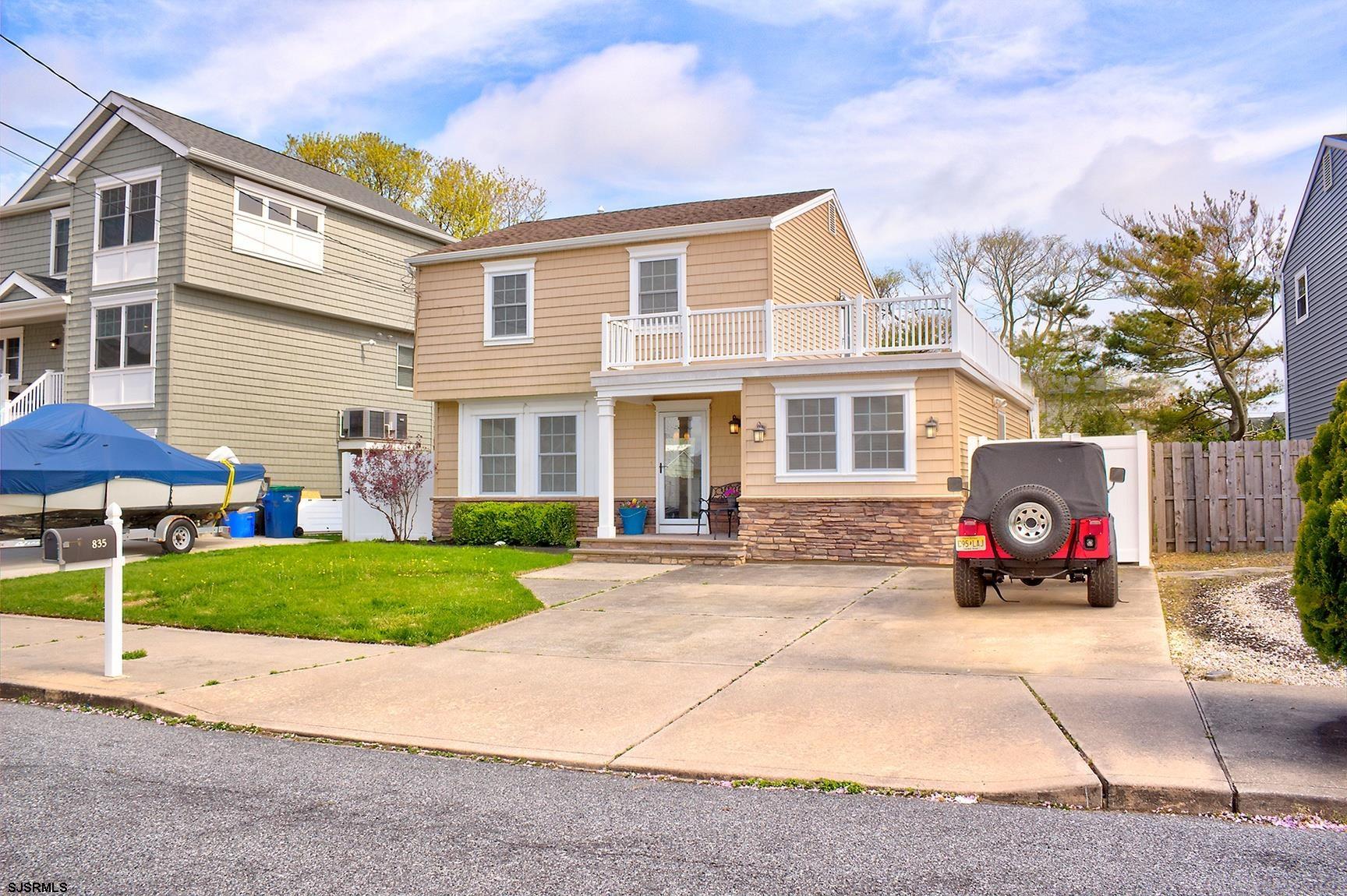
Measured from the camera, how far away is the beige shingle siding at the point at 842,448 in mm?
14367

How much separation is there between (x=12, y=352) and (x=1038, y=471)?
26251mm

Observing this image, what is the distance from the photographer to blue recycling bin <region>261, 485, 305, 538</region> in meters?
20.3

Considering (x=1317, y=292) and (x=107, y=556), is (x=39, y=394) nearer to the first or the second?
(x=107, y=556)

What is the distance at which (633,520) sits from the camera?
17.0 m

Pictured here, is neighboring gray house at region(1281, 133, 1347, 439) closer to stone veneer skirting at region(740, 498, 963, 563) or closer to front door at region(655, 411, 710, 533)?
stone veneer skirting at region(740, 498, 963, 563)

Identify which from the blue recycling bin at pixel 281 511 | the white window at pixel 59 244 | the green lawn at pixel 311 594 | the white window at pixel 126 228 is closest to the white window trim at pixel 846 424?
the green lawn at pixel 311 594

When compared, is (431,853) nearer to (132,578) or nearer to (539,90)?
(132,578)

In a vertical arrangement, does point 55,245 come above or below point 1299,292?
above

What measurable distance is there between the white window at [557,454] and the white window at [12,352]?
51.2 ft

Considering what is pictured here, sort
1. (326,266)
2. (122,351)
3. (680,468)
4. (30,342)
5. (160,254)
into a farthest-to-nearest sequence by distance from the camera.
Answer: (30,342) < (326,266) < (122,351) < (160,254) < (680,468)

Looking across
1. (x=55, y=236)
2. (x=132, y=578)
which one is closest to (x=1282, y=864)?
(x=132, y=578)

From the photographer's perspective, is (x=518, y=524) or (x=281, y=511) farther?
(x=281, y=511)

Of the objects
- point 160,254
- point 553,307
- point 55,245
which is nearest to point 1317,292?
point 553,307

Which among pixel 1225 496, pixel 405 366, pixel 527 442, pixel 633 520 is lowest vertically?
pixel 633 520
